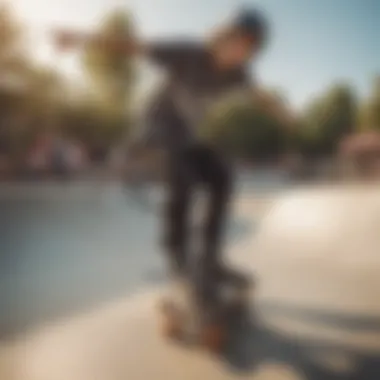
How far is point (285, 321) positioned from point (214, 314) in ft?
0.40

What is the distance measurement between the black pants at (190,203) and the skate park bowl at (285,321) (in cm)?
4

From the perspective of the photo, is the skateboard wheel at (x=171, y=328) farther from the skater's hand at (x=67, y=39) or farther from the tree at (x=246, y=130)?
the skater's hand at (x=67, y=39)

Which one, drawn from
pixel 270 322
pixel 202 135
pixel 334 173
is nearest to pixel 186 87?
Answer: pixel 202 135

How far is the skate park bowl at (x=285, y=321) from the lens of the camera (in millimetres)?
945

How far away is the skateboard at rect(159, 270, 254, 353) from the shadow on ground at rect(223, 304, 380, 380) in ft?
0.08

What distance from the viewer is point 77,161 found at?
0.96 m

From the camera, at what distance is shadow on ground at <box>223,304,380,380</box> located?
961 millimetres

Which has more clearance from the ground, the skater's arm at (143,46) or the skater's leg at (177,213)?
the skater's arm at (143,46)

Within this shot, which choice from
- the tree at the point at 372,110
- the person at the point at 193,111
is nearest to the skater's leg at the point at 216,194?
the person at the point at 193,111

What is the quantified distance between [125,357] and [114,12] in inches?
23.2

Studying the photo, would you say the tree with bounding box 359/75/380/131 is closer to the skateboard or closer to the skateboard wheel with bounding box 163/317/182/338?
the skateboard

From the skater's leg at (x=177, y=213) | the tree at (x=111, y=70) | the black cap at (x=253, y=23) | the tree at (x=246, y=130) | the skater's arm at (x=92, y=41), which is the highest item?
the black cap at (x=253, y=23)

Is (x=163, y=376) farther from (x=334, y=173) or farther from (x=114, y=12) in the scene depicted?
(x=114, y=12)

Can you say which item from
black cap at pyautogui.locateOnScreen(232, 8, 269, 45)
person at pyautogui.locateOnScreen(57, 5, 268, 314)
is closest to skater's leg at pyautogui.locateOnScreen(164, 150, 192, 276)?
person at pyautogui.locateOnScreen(57, 5, 268, 314)
